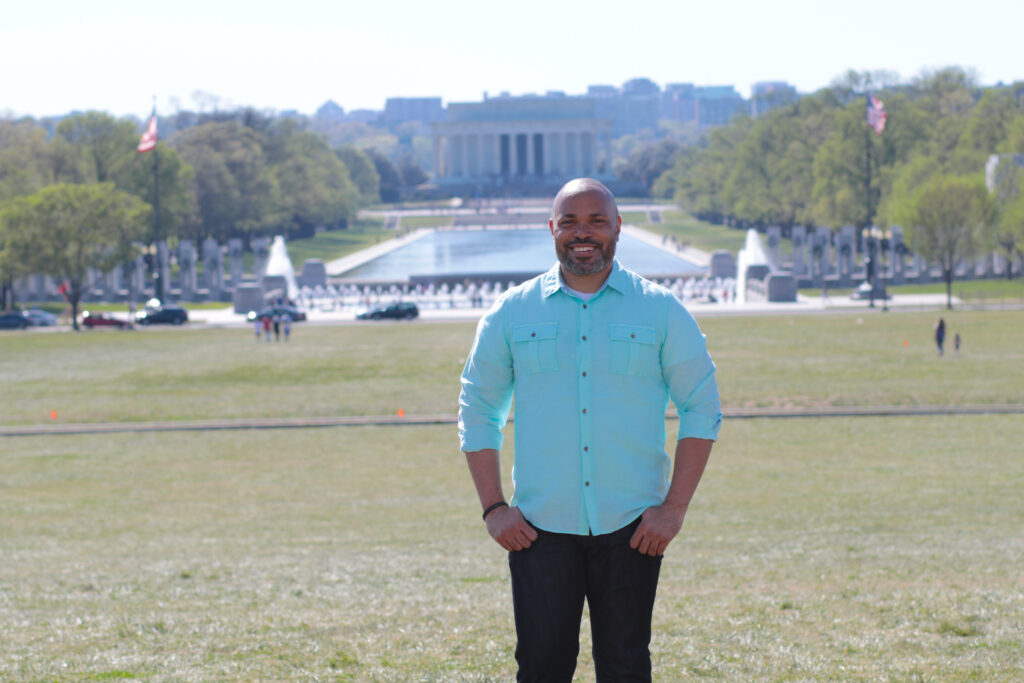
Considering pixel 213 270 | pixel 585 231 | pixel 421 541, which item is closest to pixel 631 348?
pixel 585 231

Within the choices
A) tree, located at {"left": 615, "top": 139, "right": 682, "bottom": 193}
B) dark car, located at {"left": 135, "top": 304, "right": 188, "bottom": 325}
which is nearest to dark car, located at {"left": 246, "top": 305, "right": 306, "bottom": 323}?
dark car, located at {"left": 135, "top": 304, "right": 188, "bottom": 325}

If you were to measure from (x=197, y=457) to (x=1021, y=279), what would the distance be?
63.9 m

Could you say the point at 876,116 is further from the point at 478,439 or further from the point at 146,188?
the point at 478,439

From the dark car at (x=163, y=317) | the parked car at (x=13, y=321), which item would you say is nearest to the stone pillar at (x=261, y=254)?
the dark car at (x=163, y=317)

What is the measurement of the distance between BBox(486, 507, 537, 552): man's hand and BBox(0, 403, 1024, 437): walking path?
21.0m

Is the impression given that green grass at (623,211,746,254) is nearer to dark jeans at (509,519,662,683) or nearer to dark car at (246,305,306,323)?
dark car at (246,305,306,323)

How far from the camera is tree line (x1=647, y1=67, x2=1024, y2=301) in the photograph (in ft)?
216

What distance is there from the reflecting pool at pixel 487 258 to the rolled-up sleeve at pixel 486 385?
7078 cm

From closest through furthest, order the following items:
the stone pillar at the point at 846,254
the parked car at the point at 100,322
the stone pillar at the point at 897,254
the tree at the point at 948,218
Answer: the parked car at the point at 100,322
the tree at the point at 948,218
the stone pillar at the point at 897,254
the stone pillar at the point at 846,254

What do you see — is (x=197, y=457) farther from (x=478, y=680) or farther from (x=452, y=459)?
(x=478, y=680)

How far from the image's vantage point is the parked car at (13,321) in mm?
60312

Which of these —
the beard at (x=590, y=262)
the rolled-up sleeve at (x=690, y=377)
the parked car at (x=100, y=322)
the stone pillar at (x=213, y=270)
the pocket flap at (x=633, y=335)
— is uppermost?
the beard at (x=590, y=262)

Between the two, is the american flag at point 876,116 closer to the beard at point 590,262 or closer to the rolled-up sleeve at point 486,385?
the beard at point 590,262

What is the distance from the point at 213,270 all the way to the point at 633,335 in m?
79.7
